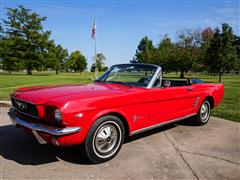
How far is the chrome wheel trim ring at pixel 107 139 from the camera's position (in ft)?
11.0

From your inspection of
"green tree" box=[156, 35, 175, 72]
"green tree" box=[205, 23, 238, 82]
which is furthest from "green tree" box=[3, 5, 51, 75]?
"green tree" box=[205, 23, 238, 82]

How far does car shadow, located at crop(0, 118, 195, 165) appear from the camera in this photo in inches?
137

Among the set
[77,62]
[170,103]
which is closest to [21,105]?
[170,103]

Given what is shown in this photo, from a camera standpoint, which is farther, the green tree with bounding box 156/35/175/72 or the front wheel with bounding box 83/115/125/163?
the green tree with bounding box 156/35/175/72

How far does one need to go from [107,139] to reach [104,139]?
0.06 metres

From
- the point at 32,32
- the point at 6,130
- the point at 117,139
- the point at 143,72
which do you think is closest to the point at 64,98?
the point at 117,139

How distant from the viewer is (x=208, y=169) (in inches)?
129

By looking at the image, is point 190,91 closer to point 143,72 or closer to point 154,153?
point 143,72

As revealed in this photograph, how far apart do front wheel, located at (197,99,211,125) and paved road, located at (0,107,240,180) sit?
2.07 feet

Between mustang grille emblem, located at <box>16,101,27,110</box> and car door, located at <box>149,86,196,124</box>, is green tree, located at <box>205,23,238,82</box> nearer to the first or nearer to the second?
car door, located at <box>149,86,196,124</box>

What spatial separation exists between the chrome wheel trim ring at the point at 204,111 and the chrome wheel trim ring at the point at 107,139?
2859mm

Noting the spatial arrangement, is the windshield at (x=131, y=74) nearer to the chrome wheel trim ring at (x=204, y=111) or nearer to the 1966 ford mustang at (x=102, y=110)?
the 1966 ford mustang at (x=102, y=110)

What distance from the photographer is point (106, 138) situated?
11.4 ft

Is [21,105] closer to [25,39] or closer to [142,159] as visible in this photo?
[142,159]
